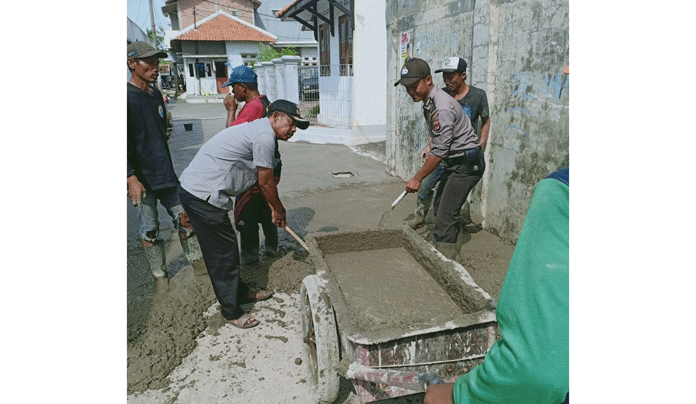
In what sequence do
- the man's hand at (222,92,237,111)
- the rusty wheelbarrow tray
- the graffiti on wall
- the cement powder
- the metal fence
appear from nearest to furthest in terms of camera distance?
the rusty wheelbarrow tray < the cement powder < the graffiti on wall < the man's hand at (222,92,237,111) < the metal fence

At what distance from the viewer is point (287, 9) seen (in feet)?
50.9

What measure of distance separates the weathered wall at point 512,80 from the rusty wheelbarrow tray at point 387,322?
1.68 meters

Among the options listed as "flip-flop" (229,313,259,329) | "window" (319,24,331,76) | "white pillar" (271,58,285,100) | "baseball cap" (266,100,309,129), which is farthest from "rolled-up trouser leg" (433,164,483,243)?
"window" (319,24,331,76)

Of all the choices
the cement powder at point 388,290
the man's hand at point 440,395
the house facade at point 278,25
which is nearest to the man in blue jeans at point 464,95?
the cement powder at point 388,290

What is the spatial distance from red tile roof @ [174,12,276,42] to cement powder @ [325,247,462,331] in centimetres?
3228

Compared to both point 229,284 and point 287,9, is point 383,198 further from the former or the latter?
point 287,9

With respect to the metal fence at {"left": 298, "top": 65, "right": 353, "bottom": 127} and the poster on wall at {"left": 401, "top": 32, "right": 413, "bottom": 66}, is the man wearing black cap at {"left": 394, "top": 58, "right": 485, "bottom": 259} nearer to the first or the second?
the poster on wall at {"left": 401, "top": 32, "right": 413, "bottom": 66}

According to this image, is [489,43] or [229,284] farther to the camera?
[489,43]

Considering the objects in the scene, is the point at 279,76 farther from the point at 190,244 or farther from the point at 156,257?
the point at 156,257

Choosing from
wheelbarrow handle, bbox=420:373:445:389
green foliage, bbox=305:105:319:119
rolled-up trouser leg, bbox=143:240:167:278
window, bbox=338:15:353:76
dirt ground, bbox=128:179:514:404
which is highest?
window, bbox=338:15:353:76

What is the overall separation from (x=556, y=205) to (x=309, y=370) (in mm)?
2295

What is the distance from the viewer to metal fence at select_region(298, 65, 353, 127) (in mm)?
12460

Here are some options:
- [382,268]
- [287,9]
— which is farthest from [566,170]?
[287,9]

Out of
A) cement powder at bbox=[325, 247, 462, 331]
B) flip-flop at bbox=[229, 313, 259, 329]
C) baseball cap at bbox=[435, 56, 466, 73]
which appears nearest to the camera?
cement powder at bbox=[325, 247, 462, 331]
